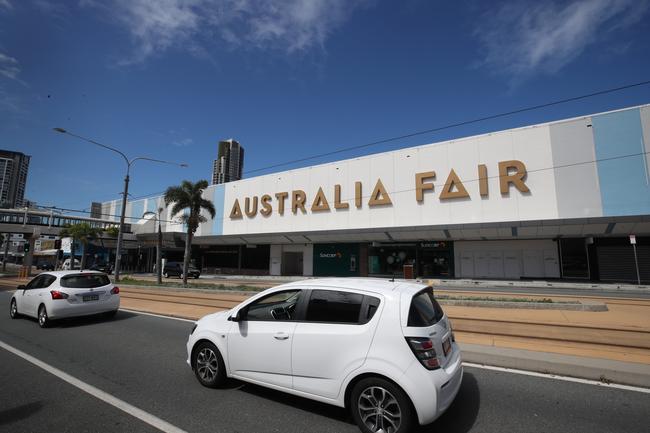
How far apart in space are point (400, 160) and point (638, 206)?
15.6 meters

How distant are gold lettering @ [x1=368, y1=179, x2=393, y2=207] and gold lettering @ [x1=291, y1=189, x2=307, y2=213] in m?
7.30

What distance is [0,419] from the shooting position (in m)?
3.81

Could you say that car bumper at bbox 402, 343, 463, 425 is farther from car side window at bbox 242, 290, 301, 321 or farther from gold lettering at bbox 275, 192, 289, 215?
gold lettering at bbox 275, 192, 289, 215

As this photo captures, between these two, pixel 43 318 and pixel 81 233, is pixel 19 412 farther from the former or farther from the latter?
→ pixel 81 233

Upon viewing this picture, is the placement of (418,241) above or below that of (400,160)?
below

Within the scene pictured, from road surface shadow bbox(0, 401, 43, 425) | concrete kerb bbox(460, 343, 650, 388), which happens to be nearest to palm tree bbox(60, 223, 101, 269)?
road surface shadow bbox(0, 401, 43, 425)

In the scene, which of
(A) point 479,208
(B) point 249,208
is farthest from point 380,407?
(B) point 249,208

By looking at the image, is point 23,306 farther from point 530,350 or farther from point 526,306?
point 526,306

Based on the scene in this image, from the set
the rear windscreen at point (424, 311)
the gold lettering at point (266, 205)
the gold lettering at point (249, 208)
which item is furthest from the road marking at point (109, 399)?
the gold lettering at point (249, 208)

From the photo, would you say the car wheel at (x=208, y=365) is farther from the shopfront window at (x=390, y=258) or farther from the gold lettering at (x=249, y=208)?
the gold lettering at (x=249, y=208)

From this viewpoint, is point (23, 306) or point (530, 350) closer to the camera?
point (530, 350)

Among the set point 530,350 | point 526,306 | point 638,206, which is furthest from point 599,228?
point 530,350

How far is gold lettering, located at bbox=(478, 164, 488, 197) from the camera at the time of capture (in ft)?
83.1

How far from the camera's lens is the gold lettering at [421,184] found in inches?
1082
